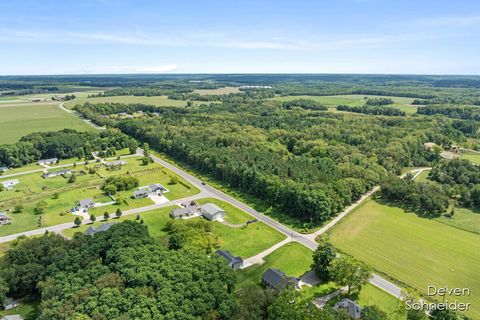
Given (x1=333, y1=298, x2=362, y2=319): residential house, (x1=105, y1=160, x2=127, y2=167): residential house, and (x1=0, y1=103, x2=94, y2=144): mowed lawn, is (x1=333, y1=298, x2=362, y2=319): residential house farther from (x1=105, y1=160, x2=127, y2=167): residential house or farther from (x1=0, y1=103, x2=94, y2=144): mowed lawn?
(x1=0, y1=103, x2=94, y2=144): mowed lawn

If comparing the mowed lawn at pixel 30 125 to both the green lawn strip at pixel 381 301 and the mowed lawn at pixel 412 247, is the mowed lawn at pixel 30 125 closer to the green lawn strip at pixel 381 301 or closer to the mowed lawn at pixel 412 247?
the mowed lawn at pixel 412 247

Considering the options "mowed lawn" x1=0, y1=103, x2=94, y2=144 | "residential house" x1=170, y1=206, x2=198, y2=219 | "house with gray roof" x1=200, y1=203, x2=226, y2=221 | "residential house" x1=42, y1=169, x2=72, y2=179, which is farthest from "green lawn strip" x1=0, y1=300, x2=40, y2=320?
"mowed lawn" x1=0, y1=103, x2=94, y2=144

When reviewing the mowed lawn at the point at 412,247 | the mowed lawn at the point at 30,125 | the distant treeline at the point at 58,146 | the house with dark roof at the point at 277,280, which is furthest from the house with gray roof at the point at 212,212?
the mowed lawn at the point at 30,125

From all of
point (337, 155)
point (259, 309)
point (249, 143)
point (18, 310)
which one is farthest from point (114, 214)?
point (337, 155)

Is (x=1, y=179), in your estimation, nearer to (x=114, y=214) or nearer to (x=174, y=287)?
(x=114, y=214)

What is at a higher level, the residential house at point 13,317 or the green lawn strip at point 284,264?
the residential house at point 13,317

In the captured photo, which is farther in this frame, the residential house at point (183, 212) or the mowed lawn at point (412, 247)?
the residential house at point (183, 212)

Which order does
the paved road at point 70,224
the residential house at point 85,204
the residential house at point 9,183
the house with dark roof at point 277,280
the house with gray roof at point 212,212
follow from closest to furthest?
the house with dark roof at point 277,280 → the paved road at point 70,224 → the house with gray roof at point 212,212 → the residential house at point 85,204 → the residential house at point 9,183
